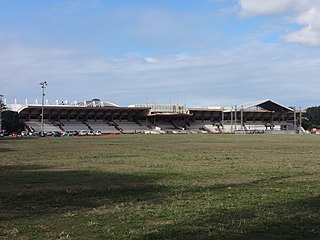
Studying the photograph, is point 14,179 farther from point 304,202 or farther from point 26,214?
point 304,202

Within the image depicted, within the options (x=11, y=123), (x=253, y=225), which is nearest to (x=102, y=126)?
(x=11, y=123)

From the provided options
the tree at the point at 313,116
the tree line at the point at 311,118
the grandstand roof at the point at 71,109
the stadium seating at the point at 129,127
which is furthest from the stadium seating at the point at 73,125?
the tree at the point at 313,116

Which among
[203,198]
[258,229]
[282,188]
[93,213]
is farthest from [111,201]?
[282,188]

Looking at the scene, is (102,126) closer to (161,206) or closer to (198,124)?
(198,124)

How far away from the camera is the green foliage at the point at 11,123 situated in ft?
401

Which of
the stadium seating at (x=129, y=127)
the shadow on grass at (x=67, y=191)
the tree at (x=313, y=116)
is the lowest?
the shadow on grass at (x=67, y=191)

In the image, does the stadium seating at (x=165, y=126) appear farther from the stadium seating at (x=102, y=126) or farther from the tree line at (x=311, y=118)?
the tree line at (x=311, y=118)

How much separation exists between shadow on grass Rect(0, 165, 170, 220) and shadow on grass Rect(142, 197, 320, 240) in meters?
3.00

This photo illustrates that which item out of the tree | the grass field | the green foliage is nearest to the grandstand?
the green foliage

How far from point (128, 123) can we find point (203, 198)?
13937 centimetres

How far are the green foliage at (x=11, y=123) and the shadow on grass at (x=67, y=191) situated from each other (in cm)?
10848

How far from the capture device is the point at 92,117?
148 m

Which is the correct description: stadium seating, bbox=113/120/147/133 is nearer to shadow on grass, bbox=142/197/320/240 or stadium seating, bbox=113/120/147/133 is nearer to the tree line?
the tree line

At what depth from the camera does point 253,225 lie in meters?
8.53
